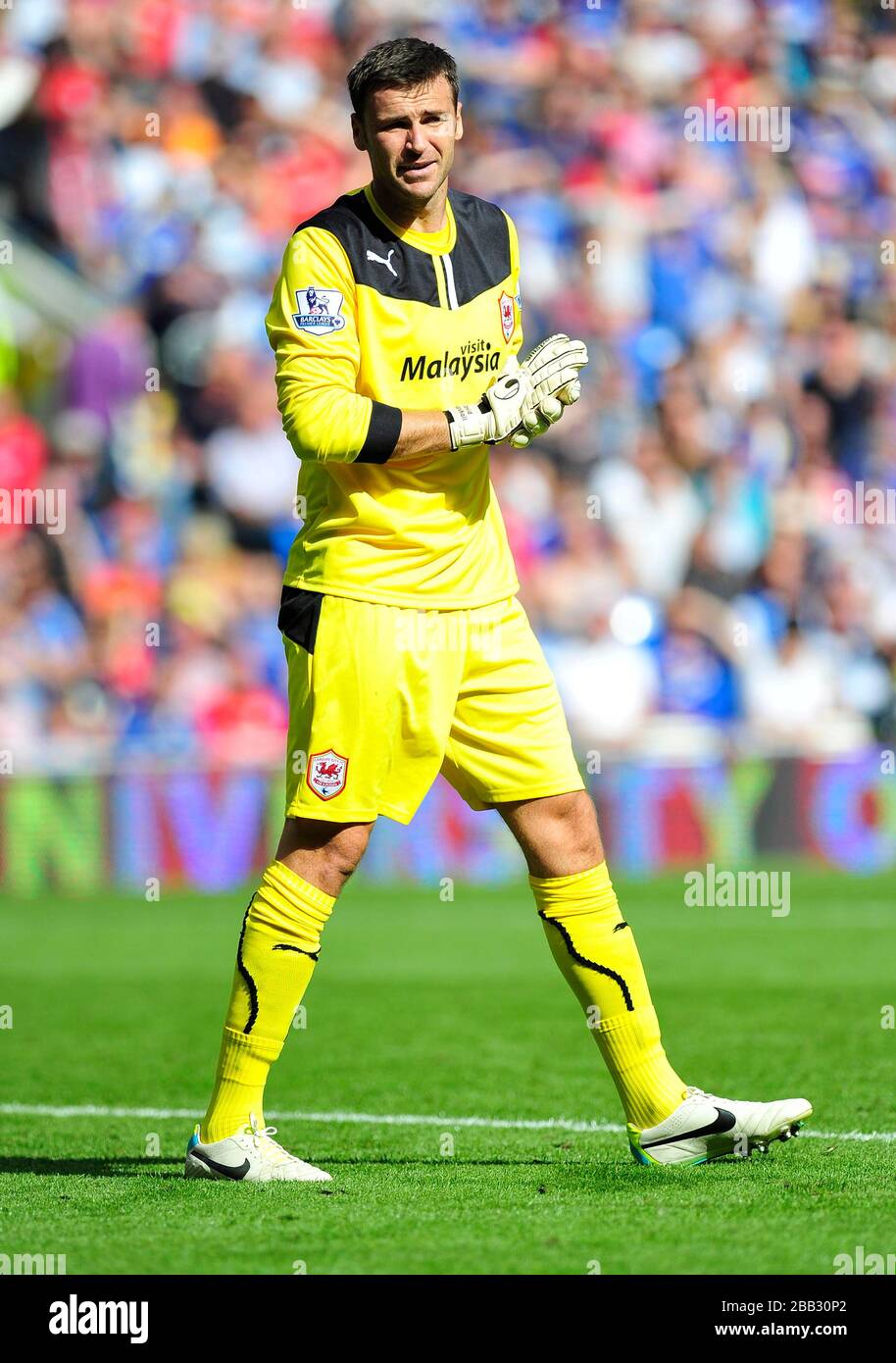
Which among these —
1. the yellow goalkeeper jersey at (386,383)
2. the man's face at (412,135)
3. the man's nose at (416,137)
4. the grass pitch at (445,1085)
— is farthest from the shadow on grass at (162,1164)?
the man's nose at (416,137)

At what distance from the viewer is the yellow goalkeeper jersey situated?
4.86 m

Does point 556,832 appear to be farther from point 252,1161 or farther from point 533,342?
point 533,342


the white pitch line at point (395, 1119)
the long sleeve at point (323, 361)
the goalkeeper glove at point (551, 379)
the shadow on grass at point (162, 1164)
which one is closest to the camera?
the long sleeve at point (323, 361)

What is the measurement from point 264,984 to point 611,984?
867 millimetres

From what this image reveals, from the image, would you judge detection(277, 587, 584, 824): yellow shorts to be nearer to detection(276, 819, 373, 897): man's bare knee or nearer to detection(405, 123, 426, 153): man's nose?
detection(276, 819, 373, 897): man's bare knee

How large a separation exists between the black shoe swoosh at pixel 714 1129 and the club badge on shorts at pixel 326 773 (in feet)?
3.88

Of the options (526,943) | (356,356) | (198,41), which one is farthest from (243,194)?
(356,356)

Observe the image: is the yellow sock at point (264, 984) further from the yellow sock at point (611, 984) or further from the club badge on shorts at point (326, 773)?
the yellow sock at point (611, 984)

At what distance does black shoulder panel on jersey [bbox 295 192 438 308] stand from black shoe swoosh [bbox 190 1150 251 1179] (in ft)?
7.10

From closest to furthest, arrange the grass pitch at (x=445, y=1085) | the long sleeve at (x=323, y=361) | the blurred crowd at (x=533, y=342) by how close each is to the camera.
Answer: the grass pitch at (x=445, y=1085), the long sleeve at (x=323, y=361), the blurred crowd at (x=533, y=342)

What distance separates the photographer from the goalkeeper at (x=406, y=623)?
488 cm
